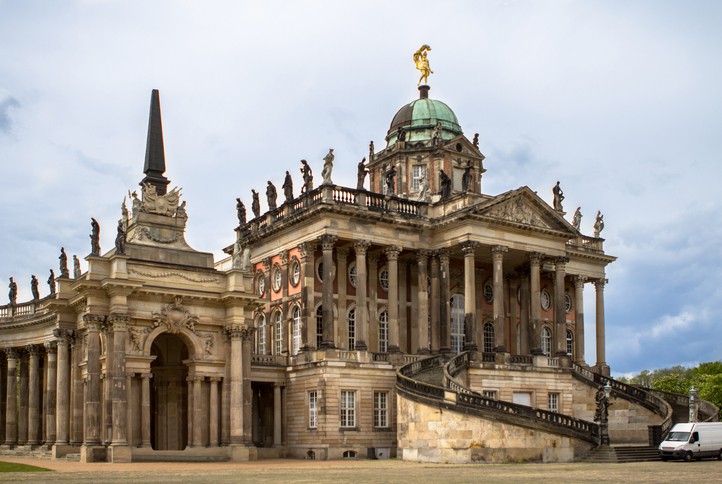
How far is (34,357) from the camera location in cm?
5688

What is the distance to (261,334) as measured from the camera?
59812 mm

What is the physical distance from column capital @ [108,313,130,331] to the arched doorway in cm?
590

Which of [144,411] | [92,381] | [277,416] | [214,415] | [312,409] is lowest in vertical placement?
[277,416]

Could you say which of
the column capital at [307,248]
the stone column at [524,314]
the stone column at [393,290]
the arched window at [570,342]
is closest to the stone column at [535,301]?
the stone column at [524,314]

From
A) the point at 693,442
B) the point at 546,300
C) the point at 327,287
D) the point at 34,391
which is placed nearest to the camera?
the point at 693,442

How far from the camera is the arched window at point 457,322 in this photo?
59500 mm

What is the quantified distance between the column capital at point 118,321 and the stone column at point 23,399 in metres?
17.4

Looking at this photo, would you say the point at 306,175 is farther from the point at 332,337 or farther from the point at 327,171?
the point at 332,337

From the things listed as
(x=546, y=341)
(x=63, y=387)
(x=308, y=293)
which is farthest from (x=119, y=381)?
(x=546, y=341)

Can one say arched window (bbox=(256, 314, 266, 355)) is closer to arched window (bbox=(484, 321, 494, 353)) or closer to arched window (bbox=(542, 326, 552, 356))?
arched window (bbox=(484, 321, 494, 353))

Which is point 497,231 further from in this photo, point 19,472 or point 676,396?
point 19,472

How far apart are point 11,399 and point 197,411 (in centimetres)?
1890

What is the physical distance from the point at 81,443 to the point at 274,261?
16.1m

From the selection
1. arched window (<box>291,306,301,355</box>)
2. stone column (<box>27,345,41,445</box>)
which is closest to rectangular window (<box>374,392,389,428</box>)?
arched window (<box>291,306,301,355</box>)
